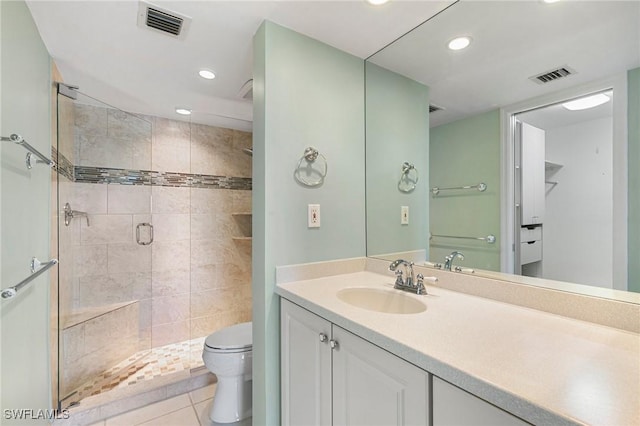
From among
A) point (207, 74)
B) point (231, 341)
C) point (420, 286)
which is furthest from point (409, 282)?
point (207, 74)

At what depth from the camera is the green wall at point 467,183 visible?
1229 mm

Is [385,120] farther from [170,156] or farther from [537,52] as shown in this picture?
[170,156]

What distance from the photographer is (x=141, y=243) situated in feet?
8.55

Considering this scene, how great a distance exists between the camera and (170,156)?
9.05 ft

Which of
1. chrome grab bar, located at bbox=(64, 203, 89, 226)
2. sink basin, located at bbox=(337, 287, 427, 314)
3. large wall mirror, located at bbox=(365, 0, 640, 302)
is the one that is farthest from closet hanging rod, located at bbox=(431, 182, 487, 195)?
chrome grab bar, located at bbox=(64, 203, 89, 226)

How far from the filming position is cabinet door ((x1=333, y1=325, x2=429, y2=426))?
2.37 ft

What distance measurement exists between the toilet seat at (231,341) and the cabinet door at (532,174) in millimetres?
1658

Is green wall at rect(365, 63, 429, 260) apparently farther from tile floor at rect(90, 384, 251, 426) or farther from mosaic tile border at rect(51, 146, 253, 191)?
mosaic tile border at rect(51, 146, 253, 191)

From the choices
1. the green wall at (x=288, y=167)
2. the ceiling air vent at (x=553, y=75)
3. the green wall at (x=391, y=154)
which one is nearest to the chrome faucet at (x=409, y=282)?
the green wall at (x=391, y=154)

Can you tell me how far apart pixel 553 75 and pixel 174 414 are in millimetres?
2680

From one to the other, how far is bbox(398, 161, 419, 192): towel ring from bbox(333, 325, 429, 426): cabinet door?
96 cm

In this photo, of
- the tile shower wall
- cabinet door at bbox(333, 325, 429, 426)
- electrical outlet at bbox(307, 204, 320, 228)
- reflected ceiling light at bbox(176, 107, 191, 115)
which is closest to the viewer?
cabinet door at bbox(333, 325, 429, 426)

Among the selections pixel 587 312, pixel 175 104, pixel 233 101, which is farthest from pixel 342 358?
pixel 175 104

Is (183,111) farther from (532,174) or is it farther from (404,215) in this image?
(532,174)
